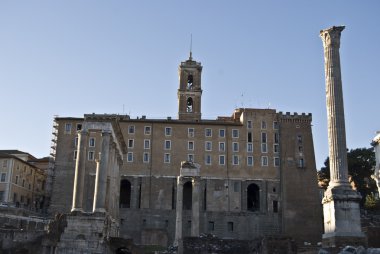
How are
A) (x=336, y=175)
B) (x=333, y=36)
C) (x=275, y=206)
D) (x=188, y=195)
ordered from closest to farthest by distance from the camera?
(x=336, y=175)
(x=333, y=36)
(x=275, y=206)
(x=188, y=195)

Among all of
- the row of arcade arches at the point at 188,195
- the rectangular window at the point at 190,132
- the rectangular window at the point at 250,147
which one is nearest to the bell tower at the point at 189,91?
the rectangular window at the point at 190,132

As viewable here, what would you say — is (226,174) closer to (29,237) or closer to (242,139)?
(242,139)

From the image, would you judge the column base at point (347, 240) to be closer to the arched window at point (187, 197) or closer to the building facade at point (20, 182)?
the arched window at point (187, 197)

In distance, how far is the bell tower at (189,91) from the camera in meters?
67.2

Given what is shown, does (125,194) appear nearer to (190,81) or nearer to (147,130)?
(147,130)

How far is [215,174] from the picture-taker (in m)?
60.6

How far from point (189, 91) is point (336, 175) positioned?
4481 centimetres

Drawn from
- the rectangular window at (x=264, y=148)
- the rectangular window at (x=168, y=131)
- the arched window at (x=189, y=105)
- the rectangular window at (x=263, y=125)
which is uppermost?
the arched window at (x=189, y=105)

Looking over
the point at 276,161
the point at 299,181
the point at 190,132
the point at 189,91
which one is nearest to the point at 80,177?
the point at 190,132

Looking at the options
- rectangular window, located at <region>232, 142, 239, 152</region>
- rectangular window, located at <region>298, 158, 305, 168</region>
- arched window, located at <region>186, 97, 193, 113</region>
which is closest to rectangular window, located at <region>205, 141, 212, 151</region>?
rectangular window, located at <region>232, 142, 239, 152</region>

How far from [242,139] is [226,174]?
4644 millimetres

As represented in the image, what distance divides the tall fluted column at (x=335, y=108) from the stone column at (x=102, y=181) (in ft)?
53.9

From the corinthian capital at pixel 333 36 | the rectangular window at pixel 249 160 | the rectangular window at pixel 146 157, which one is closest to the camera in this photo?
the corinthian capital at pixel 333 36

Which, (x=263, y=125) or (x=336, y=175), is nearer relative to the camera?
(x=336, y=175)
